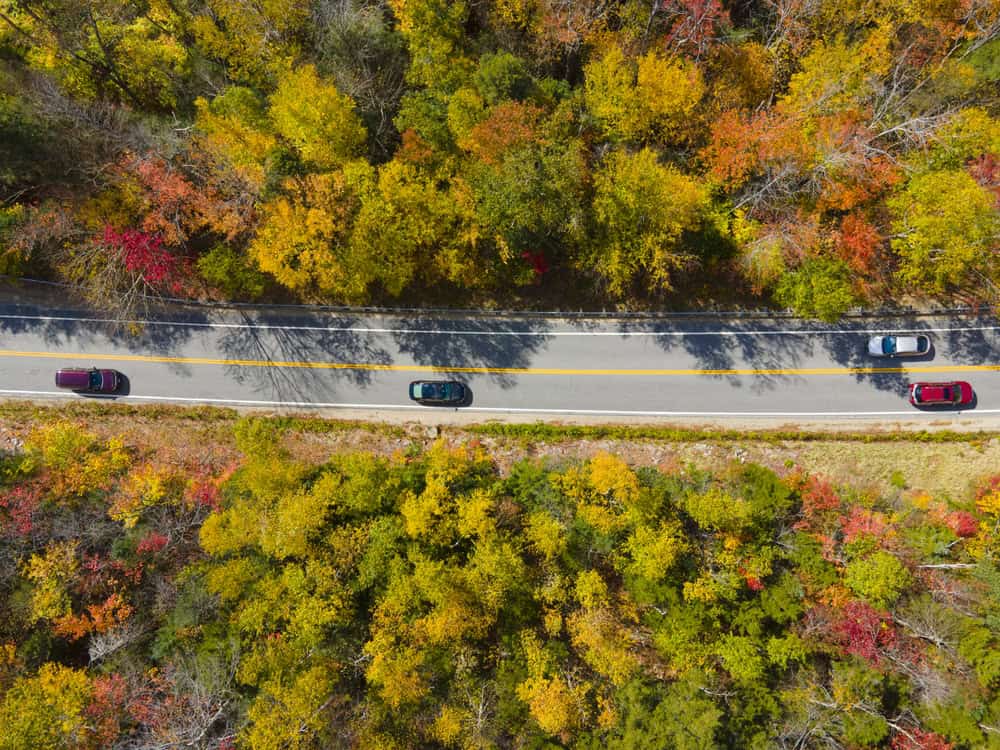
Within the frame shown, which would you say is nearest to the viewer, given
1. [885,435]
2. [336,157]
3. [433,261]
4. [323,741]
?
[323,741]

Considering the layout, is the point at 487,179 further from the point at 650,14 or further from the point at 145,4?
the point at 145,4

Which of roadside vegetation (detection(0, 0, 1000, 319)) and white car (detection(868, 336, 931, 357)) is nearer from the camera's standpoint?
roadside vegetation (detection(0, 0, 1000, 319))

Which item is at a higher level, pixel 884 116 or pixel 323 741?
pixel 884 116

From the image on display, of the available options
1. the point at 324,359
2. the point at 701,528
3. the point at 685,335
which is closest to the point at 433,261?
the point at 324,359

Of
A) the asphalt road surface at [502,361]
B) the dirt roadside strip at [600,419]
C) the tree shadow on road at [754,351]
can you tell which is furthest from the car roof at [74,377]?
the tree shadow on road at [754,351]

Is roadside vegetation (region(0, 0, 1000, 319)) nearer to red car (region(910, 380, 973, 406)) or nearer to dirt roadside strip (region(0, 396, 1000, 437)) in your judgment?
red car (region(910, 380, 973, 406))

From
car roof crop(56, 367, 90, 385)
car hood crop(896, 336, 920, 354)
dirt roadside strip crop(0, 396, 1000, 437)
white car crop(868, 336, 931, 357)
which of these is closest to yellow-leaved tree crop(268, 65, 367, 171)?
dirt roadside strip crop(0, 396, 1000, 437)
